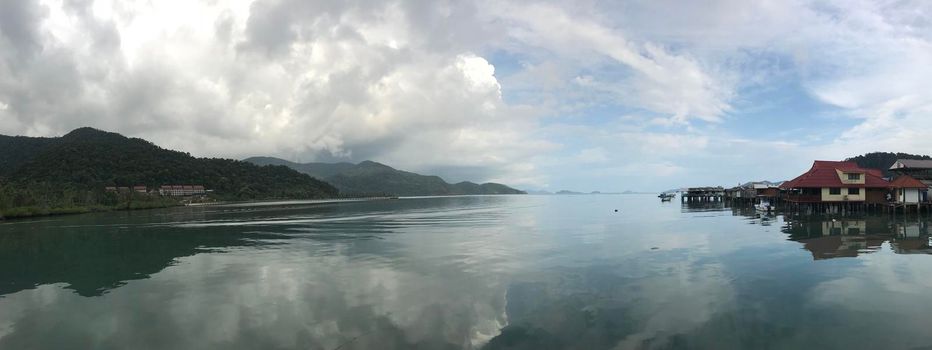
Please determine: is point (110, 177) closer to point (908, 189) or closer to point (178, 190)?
point (178, 190)

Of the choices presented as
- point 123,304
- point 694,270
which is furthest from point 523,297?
point 123,304

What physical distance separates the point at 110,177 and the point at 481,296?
143059mm

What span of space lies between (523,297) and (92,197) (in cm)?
10497

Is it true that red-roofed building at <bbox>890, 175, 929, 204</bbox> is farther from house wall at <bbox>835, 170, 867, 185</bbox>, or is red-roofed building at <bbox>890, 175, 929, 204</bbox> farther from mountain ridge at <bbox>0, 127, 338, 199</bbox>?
mountain ridge at <bbox>0, 127, 338, 199</bbox>

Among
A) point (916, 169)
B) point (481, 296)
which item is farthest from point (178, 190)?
point (916, 169)

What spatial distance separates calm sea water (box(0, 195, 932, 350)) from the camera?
10727 mm

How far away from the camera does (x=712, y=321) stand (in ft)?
38.2

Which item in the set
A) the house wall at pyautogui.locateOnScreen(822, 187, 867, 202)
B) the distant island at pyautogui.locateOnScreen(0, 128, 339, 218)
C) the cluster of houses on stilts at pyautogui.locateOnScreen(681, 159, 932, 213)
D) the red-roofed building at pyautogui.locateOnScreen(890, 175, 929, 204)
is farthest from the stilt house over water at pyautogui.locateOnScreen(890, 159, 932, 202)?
the distant island at pyautogui.locateOnScreen(0, 128, 339, 218)

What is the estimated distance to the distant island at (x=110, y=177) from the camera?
81062 millimetres

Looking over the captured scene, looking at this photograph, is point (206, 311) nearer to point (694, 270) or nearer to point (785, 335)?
point (785, 335)

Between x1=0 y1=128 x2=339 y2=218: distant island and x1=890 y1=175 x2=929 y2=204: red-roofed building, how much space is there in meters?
107

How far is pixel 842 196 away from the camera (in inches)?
1933

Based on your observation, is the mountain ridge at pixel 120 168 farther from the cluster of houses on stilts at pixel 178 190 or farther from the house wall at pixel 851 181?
the house wall at pixel 851 181

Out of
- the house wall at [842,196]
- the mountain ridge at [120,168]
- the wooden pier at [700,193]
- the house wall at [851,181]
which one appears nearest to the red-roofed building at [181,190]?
the mountain ridge at [120,168]
